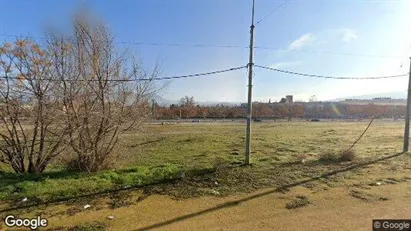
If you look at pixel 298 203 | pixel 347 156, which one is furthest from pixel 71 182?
pixel 347 156

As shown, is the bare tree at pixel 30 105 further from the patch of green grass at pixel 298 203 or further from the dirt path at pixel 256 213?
the patch of green grass at pixel 298 203

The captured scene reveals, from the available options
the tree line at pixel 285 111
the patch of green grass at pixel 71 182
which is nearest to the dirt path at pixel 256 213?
the patch of green grass at pixel 71 182

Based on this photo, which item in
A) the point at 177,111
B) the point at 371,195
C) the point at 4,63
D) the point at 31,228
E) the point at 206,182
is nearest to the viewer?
the point at 31,228

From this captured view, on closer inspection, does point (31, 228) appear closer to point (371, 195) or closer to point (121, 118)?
point (121, 118)

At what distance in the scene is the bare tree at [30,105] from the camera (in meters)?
8.29

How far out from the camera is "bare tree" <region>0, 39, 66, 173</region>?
8.29m

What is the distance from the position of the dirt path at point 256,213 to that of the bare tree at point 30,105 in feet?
14.1

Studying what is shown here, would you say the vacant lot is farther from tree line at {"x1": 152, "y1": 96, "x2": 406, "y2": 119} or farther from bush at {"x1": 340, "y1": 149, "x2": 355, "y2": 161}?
tree line at {"x1": 152, "y1": 96, "x2": 406, "y2": 119}

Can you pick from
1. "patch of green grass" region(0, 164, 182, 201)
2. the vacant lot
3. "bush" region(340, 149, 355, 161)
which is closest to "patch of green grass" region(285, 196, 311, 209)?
the vacant lot

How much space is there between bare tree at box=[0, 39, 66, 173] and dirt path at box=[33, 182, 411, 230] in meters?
4.29

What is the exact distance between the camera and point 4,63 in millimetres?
8367

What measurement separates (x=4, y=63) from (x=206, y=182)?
23.2 feet

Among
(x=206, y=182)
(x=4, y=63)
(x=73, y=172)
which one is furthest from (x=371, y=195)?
(x=4, y=63)

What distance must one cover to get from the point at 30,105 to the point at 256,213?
7380 mm
